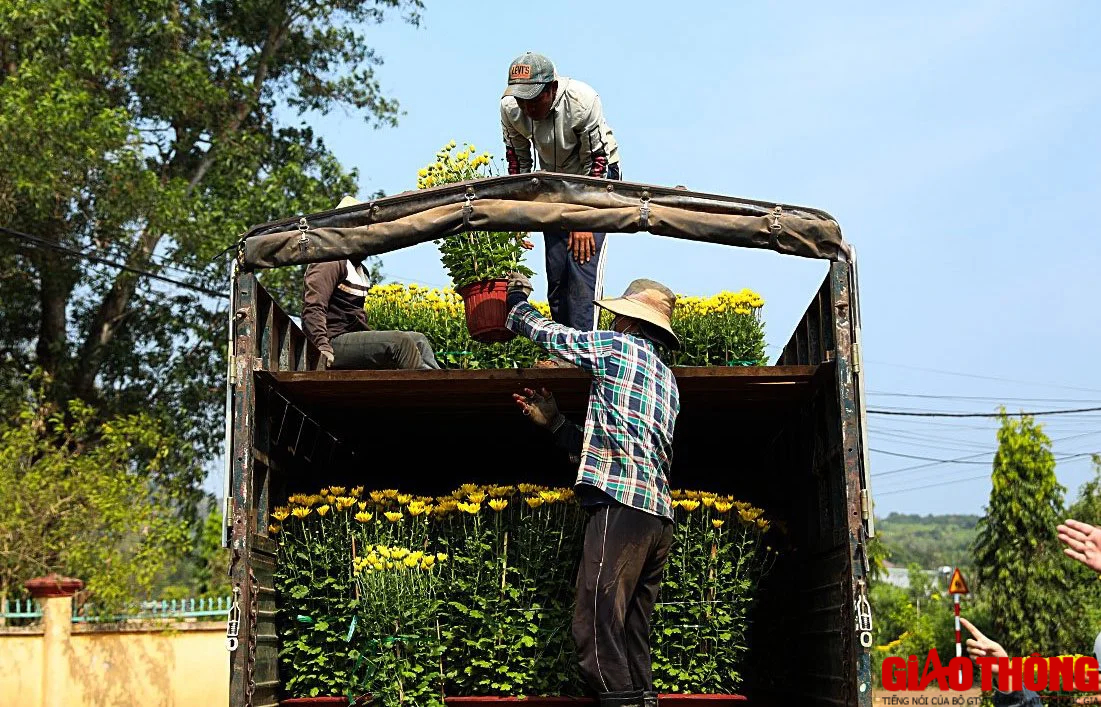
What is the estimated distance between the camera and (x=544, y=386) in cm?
586

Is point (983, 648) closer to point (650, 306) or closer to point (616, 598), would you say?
point (616, 598)

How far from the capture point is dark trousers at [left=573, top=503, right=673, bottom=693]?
16.5 ft

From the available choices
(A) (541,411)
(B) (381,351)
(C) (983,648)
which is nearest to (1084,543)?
(C) (983,648)

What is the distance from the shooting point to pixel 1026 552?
23000 mm

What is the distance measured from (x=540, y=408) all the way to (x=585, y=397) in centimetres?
58

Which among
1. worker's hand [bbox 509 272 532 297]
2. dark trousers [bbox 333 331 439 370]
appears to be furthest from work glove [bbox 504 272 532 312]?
dark trousers [bbox 333 331 439 370]

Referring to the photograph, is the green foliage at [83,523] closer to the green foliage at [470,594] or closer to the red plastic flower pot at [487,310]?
the red plastic flower pot at [487,310]

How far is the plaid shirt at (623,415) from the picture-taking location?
5176 mm

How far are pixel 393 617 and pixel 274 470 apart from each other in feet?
3.15

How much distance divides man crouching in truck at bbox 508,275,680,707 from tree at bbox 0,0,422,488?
1404 centimetres

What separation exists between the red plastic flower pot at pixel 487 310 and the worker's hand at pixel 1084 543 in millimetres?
2908

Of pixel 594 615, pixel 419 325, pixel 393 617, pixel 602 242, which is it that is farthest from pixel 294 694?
pixel 419 325

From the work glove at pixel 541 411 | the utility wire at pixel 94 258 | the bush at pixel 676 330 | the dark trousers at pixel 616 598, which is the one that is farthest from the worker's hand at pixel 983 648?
the utility wire at pixel 94 258

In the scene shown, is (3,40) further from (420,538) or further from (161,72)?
(420,538)
